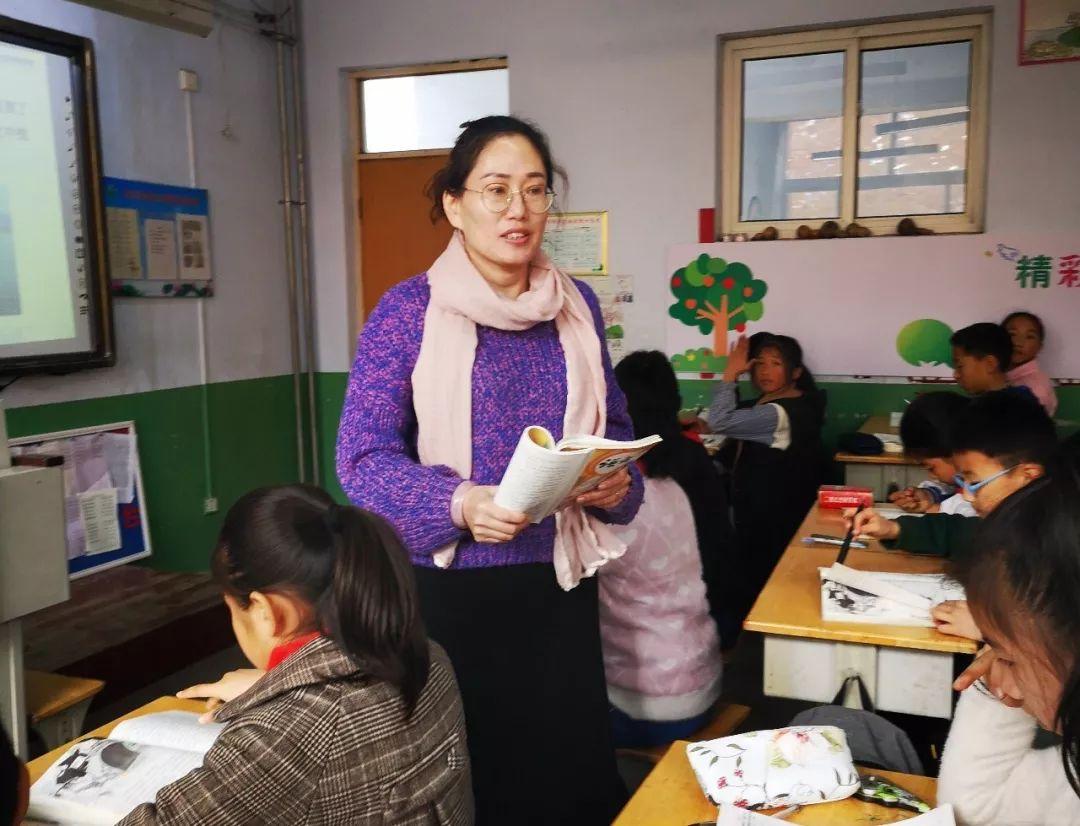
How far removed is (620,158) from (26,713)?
3.70m

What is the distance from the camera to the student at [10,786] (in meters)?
0.92

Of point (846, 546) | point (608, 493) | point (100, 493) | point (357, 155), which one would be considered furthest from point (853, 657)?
point (357, 155)

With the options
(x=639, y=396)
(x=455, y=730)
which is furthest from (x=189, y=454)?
(x=455, y=730)

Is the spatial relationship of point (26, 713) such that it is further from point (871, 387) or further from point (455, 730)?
point (871, 387)

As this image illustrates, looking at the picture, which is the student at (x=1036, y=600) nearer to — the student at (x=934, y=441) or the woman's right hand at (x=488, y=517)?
the woman's right hand at (x=488, y=517)

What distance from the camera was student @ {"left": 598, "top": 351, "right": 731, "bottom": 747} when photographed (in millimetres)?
2281

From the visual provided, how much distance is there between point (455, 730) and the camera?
4.26ft

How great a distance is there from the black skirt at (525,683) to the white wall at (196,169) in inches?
104

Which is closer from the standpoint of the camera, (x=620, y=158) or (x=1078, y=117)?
(x=1078, y=117)

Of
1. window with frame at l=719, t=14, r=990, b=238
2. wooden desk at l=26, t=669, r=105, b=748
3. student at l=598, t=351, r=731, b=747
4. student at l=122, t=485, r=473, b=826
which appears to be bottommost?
wooden desk at l=26, t=669, r=105, b=748

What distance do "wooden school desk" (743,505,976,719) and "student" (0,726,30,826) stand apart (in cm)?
136

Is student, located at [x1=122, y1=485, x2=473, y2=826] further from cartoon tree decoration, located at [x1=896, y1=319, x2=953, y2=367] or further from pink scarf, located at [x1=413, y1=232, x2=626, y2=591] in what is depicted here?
cartoon tree decoration, located at [x1=896, y1=319, x2=953, y2=367]

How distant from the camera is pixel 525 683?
65.1 inches

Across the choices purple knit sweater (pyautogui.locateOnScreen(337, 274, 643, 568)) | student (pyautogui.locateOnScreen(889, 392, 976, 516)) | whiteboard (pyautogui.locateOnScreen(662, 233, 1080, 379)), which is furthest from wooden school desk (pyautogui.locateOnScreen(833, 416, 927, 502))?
purple knit sweater (pyautogui.locateOnScreen(337, 274, 643, 568))
